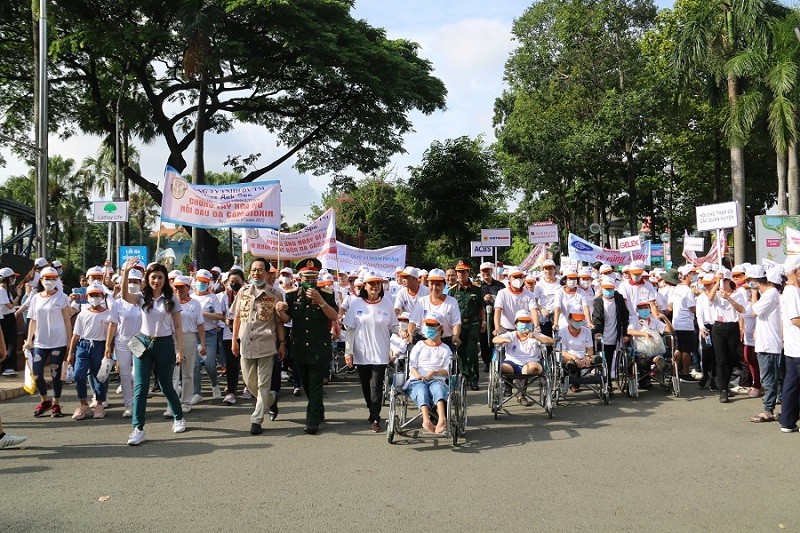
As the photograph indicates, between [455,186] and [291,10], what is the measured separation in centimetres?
1290

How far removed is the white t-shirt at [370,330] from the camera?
28.6 ft

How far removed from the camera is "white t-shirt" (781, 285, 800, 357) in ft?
26.7

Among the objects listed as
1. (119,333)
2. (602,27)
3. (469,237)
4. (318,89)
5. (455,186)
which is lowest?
(119,333)

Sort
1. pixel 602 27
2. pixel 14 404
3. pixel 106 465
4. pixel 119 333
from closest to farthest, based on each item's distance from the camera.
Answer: pixel 106 465, pixel 119 333, pixel 14 404, pixel 602 27

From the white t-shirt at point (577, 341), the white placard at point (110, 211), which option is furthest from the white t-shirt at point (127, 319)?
the white placard at point (110, 211)

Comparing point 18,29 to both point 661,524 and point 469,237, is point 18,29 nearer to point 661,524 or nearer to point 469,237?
point 469,237

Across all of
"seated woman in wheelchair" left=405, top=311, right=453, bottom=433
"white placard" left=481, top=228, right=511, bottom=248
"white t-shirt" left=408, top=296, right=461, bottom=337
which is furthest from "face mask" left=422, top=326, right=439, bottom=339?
"white placard" left=481, top=228, right=511, bottom=248

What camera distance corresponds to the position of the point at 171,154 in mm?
28234

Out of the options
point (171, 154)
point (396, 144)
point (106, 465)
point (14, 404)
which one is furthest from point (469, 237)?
point (106, 465)

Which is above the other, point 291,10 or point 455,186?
point 291,10

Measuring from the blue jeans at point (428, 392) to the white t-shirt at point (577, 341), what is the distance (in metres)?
3.16

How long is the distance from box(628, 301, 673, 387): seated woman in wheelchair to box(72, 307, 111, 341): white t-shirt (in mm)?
7625

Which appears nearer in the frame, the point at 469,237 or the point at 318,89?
the point at 318,89

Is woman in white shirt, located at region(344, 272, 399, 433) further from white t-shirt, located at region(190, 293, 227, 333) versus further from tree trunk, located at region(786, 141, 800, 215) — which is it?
tree trunk, located at region(786, 141, 800, 215)
